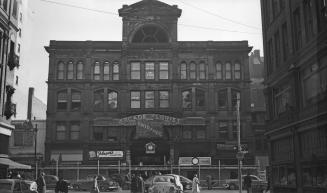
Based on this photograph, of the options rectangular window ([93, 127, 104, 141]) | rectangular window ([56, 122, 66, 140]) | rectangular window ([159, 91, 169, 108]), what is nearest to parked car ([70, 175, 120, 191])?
rectangular window ([93, 127, 104, 141])

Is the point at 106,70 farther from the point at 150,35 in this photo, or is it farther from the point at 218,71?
the point at 218,71

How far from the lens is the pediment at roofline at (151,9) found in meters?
54.0

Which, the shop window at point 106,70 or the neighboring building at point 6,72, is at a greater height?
the shop window at point 106,70

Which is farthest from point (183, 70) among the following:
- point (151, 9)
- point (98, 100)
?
point (98, 100)

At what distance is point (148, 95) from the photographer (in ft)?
176

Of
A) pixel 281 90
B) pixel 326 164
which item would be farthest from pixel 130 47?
pixel 326 164

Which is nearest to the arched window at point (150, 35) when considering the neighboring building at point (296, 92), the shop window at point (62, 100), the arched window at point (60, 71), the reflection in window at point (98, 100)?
the reflection in window at point (98, 100)

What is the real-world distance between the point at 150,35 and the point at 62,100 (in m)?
13.3

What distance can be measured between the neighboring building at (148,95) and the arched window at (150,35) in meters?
0.12

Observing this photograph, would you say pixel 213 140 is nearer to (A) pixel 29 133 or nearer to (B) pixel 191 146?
(B) pixel 191 146

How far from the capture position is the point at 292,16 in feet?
84.9

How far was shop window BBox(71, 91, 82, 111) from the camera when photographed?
53.4 m

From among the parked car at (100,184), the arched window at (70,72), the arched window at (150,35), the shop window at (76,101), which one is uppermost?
the arched window at (150,35)

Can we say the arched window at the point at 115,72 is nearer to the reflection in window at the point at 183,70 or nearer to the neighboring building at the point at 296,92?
the reflection in window at the point at 183,70
